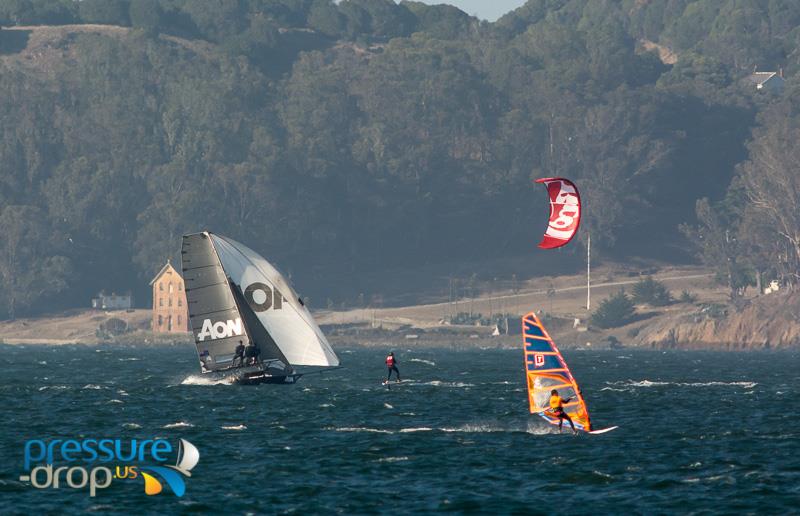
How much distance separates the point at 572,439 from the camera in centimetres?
4866

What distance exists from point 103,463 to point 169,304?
133539 millimetres

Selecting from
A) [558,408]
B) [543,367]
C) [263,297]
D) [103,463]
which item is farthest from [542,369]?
[263,297]

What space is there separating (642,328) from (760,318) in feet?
40.8

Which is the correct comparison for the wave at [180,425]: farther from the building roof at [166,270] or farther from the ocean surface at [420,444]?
the building roof at [166,270]

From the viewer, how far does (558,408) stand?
48.0 m

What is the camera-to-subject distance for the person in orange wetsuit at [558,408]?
1873 inches

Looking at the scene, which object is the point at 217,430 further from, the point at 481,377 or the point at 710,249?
the point at 710,249

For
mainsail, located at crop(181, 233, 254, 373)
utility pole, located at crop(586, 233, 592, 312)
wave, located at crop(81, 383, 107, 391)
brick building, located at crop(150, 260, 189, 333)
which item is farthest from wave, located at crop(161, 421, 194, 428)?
utility pole, located at crop(586, 233, 592, 312)

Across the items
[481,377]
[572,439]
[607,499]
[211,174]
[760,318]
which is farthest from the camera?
[211,174]

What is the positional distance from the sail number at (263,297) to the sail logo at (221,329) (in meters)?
1.01

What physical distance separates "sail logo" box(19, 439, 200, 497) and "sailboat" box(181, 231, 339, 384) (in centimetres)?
2045

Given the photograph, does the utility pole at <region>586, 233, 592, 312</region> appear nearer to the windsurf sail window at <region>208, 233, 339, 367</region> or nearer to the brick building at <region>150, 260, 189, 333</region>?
the brick building at <region>150, 260, 189, 333</region>

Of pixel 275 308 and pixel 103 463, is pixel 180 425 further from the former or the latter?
pixel 275 308

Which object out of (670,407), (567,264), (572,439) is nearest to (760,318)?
(567,264)
